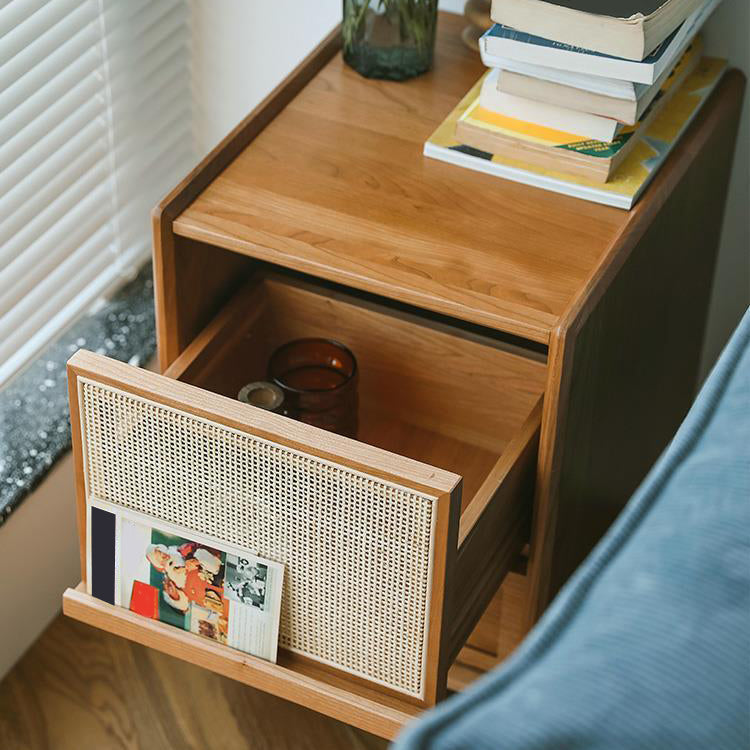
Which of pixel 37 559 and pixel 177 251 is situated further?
pixel 37 559

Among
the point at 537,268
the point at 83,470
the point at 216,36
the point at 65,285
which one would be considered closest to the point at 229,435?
the point at 83,470

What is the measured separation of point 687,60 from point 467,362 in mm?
361

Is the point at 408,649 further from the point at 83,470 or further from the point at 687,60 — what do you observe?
the point at 687,60

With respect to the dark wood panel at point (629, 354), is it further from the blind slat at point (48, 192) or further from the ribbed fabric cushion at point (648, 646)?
the blind slat at point (48, 192)

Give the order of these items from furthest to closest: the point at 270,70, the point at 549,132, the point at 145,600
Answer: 1. the point at 270,70
2. the point at 549,132
3. the point at 145,600

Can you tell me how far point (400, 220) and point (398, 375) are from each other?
20 centimetres

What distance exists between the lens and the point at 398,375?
1.20 metres

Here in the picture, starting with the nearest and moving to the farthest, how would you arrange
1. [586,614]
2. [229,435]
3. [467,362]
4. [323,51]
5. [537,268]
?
[586,614], [229,435], [537,268], [467,362], [323,51]

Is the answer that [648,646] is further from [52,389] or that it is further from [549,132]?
[52,389]

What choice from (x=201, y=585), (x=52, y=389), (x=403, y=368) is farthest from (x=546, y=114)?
(x=52, y=389)

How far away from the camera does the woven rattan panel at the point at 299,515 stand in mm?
864

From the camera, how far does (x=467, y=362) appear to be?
1.16 metres

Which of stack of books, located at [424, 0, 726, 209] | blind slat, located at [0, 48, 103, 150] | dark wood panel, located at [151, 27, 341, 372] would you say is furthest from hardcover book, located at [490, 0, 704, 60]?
blind slat, located at [0, 48, 103, 150]

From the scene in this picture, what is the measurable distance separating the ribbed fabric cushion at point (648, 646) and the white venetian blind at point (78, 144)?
0.83 m
